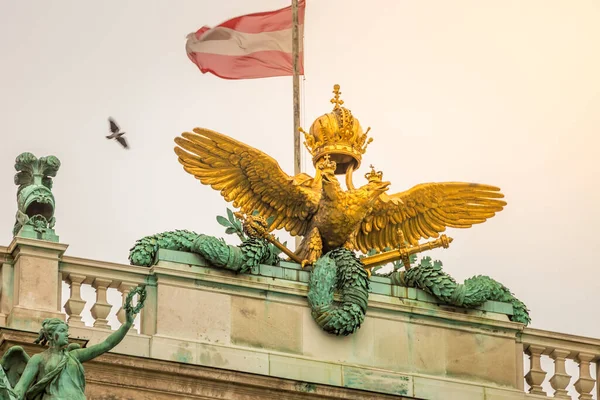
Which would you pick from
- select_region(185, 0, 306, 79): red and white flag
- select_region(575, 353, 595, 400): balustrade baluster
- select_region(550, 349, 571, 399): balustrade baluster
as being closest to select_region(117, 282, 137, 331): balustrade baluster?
select_region(550, 349, 571, 399): balustrade baluster

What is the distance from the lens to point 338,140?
4506cm

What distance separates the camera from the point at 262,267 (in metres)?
43.4

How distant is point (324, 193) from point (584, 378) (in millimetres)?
3903

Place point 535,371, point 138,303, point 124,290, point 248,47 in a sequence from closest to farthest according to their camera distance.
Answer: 1. point 138,303
2. point 124,290
3. point 535,371
4. point 248,47

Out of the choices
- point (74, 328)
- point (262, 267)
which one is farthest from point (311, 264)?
point (74, 328)

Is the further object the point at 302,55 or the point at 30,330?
the point at 302,55

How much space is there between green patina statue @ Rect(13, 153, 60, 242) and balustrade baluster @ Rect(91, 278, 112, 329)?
746mm

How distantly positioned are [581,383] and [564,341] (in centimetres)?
57

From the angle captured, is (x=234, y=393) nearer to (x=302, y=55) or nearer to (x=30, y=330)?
Answer: (x=30, y=330)

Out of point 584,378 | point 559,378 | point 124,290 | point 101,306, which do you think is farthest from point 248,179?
point 584,378

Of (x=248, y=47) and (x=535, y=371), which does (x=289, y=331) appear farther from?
(x=248, y=47)

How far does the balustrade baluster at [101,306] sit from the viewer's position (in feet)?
138

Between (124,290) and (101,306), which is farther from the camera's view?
(124,290)

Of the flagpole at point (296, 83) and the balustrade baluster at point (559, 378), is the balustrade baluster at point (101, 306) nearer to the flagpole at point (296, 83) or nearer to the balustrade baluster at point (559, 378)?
the flagpole at point (296, 83)
